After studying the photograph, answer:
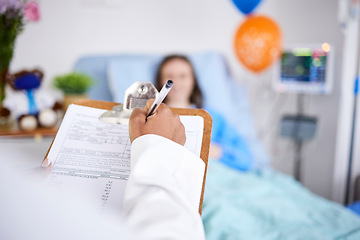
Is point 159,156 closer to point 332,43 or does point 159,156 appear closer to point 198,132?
point 198,132

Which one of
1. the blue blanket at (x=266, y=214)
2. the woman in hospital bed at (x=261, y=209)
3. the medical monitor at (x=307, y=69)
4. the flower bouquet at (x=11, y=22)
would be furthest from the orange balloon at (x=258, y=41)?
A: the flower bouquet at (x=11, y=22)

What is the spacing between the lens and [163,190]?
48cm

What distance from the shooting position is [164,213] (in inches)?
17.6

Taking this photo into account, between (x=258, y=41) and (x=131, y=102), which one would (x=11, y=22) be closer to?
(x=131, y=102)

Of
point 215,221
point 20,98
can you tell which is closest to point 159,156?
point 215,221

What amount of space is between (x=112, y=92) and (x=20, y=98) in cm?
56

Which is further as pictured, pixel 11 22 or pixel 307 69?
pixel 307 69

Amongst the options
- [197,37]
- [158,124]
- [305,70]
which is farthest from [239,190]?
[197,37]

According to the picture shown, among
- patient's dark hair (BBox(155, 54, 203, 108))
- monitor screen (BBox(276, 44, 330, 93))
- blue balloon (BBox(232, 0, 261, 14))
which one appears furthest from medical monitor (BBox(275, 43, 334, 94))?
patient's dark hair (BBox(155, 54, 203, 108))

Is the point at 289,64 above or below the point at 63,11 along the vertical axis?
Answer: below

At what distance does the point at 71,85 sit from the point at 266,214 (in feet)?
3.95

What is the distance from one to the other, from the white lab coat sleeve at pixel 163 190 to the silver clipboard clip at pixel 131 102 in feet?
0.42

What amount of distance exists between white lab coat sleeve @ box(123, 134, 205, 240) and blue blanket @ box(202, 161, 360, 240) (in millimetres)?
499

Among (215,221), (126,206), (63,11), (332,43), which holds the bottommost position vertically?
(215,221)
